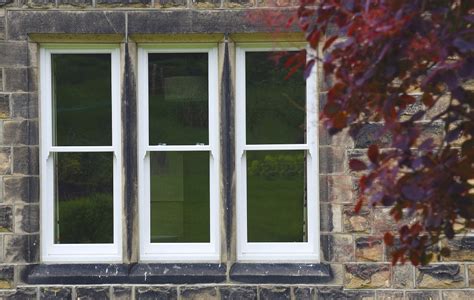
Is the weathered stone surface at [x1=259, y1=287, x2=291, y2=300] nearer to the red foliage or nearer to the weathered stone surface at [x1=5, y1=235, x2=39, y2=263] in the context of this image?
the weathered stone surface at [x1=5, y1=235, x2=39, y2=263]

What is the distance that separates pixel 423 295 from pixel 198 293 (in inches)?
64.8

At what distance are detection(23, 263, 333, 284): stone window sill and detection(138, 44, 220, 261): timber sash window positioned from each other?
0.51 ft

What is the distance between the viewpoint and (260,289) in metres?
6.11

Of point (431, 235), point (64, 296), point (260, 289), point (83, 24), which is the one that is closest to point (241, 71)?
point (83, 24)

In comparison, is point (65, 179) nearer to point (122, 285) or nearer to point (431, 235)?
point (122, 285)

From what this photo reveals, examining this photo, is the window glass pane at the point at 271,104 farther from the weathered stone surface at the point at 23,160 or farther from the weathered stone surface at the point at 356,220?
the weathered stone surface at the point at 23,160

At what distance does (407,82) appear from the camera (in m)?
2.82

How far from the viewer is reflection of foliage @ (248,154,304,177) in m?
6.30

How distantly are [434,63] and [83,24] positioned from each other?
3.89m

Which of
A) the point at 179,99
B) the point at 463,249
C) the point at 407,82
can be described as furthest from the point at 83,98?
the point at 407,82

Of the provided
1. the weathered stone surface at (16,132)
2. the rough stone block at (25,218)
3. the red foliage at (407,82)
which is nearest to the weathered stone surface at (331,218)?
the rough stone block at (25,218)

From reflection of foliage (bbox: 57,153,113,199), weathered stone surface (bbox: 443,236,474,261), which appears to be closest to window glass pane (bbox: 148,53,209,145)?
reflection of foliage (bbox: 57,153,113,199)

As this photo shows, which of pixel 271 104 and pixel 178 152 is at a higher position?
pixel 271 104

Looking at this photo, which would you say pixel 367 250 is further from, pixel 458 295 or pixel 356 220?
pixel 458 295
